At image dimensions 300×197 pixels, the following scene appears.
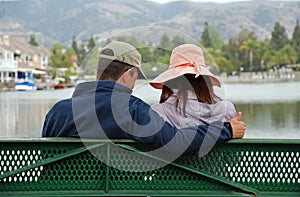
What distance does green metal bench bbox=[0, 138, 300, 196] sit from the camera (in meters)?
2.53

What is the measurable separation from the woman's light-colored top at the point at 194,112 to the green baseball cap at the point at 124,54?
287 mm

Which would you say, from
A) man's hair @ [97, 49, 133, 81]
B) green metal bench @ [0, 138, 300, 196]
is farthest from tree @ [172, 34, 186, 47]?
green metal bench @ [0, 138, 300, 196]

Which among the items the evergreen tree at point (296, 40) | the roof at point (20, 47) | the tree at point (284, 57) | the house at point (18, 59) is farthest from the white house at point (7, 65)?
the evergreen tree at point (296, 40)

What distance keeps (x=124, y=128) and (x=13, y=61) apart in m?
73.9

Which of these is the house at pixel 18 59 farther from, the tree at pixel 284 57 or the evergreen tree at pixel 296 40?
the evergreen tree at pixel 296 40

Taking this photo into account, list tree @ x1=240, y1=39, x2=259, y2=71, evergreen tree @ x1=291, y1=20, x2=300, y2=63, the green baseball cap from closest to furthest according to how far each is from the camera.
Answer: the green baseball cap → tree @ x1=240, y1=39, x2=259, y2=71 → evergreen tree @ x1=291, y1=20, x2=300, y2=63

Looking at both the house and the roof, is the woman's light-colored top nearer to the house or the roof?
the house

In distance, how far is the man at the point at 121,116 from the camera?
243 cm

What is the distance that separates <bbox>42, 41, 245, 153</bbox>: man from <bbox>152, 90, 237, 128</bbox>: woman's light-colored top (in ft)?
0.37

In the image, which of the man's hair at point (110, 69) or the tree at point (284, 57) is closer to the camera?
the man's hair at point (110, 69)

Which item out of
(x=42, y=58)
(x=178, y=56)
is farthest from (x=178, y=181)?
(x=42, y=58)

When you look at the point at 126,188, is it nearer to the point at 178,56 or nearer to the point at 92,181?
the point at 92,181

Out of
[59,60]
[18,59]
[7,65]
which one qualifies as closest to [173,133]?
[7,65]

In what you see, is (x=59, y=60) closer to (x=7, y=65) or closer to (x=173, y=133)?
(x=7, y=65)
